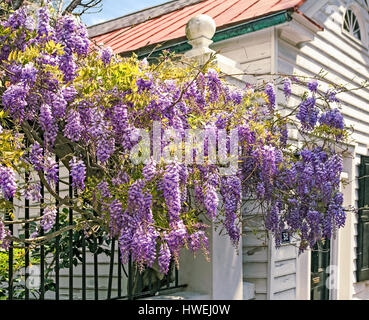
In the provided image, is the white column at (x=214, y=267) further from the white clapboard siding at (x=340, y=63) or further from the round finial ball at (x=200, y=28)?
the white clapboard siding at (x=340, y=63)

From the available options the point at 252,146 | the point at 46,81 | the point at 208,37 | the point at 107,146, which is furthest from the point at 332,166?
the point at 46,81

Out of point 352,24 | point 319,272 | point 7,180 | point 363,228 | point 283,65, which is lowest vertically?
point 319,272

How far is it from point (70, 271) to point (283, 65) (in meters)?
3.71

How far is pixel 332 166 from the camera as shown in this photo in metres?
4.59

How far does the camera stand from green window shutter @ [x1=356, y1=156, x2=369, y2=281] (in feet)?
26.0

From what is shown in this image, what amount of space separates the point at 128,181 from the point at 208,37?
7.23 ft

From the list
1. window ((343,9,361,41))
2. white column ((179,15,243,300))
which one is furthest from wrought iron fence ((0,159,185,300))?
window ((343,9,361,41))

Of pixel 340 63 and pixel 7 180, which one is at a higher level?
pixel 340 63

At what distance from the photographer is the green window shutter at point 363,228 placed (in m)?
7.92

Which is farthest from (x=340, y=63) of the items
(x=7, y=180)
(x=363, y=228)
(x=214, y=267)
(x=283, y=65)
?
(x=7, y=180)

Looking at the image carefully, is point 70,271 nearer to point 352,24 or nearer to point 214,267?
point 214,267

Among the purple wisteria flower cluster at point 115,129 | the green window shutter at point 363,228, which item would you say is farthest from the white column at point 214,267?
the green window shutter at point 363,228

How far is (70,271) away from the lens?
3.48m

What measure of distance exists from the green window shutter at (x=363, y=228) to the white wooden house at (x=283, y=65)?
0.05 ft
